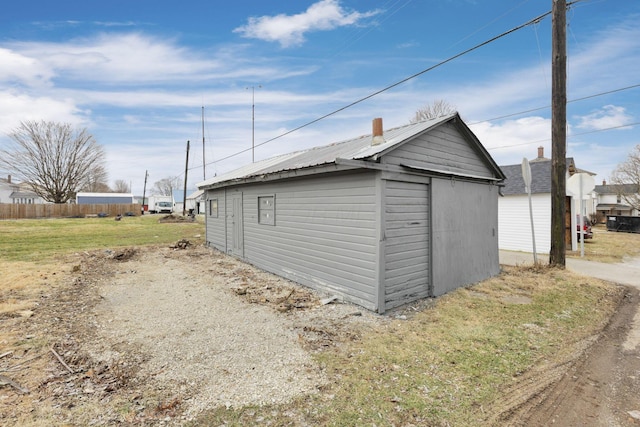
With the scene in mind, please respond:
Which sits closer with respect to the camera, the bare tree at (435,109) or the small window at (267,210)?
the small window at (267,210)

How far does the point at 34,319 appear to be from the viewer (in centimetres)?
498

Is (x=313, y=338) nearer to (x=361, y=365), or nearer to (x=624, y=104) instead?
(x=361, y=365)

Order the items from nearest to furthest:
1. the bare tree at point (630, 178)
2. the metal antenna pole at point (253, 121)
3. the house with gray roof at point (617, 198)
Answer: the metal antenna pole at point (253, 121) → the bare tree at point (630, 178) → the house with gray roof at point (617, 198)

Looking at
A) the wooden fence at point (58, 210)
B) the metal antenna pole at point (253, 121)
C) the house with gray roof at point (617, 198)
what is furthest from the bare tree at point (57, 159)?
the house with gray roof at point (617, 198)

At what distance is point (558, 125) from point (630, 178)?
2821 cm

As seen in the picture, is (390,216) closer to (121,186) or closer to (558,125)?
(558,125)

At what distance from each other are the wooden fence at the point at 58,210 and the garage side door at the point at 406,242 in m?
41.0

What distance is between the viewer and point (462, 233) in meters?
6.95

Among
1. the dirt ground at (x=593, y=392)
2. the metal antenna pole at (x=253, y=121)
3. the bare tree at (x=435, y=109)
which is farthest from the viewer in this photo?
the bare tree at (x=435, y=109)

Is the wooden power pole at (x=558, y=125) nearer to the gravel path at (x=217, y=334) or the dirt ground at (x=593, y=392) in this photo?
the dirt ground at (x=593, y=392)

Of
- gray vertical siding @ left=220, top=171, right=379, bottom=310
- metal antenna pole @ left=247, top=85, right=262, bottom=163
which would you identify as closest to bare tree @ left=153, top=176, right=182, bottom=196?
metal antenna pole @ left=247, top=85, right=262, bottom=163

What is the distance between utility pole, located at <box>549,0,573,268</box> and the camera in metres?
7.60

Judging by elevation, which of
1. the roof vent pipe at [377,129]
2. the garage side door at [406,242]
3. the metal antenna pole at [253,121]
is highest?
the metal antenna pole at [253,121]

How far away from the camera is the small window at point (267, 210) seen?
8391mm
